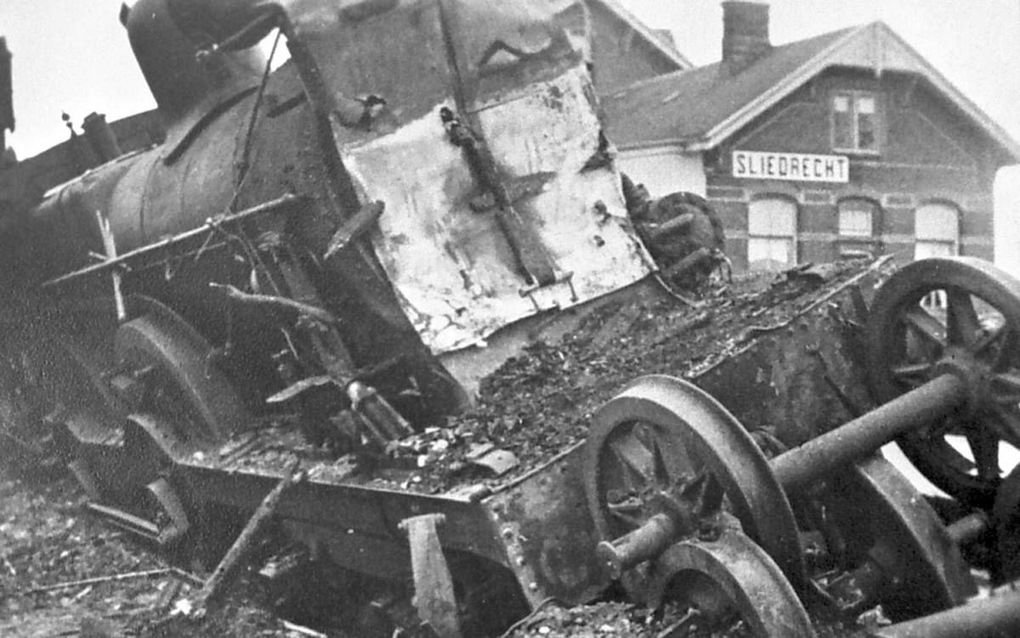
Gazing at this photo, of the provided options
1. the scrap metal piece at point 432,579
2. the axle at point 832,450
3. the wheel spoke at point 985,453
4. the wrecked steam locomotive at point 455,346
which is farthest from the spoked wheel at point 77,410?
the wheel spoke at point 985,453

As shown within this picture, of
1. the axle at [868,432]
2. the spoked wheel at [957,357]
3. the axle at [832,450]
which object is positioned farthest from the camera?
the spoked wheel at [957,357]

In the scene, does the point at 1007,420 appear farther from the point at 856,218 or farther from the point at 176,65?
the point at 856,218

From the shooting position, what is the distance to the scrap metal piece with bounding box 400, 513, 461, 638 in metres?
3.70

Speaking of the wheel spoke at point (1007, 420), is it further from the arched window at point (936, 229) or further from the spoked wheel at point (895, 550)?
the arched window at point (936, 229)

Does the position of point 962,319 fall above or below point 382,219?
below

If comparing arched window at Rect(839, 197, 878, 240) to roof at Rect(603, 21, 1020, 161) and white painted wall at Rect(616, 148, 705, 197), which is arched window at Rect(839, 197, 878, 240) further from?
white painted wall at Rect(616, 148, 705, 197)

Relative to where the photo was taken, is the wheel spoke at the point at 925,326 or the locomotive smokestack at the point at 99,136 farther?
the locomotive smokestack at the point at 99,136

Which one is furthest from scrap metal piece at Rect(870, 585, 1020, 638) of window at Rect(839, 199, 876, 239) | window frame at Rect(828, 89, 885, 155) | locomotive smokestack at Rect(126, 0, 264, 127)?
window at Rect(839, 199, 876, 239)

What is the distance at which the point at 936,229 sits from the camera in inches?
621

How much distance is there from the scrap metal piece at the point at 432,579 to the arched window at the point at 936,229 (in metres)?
13.4

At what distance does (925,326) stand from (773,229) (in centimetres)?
1247

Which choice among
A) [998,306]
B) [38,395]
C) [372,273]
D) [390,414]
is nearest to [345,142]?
[372,273]

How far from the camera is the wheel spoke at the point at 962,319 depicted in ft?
12.3

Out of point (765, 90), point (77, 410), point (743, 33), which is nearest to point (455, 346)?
point (77, 410)
